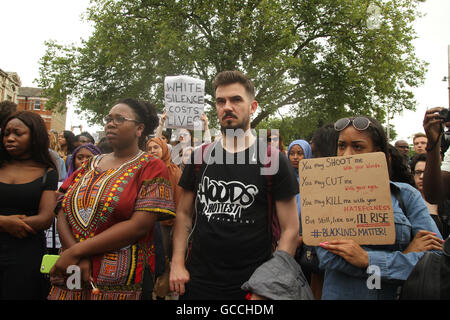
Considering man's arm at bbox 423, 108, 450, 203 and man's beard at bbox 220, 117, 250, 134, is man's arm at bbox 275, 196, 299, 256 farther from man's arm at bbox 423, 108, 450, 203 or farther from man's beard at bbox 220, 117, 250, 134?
man's arm at bbox 423, 108, 450, 203

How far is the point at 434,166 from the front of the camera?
2.25 metres

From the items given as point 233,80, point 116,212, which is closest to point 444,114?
point 233,80

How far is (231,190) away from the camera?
6.74 feet

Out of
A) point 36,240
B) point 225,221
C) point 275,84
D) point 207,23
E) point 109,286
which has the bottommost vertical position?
point 109,286

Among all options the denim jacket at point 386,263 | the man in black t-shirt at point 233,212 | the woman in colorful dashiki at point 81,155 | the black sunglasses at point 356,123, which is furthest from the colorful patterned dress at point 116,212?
the woman in colorful dashiki at point 81,155

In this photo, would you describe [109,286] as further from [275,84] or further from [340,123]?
[275,84]

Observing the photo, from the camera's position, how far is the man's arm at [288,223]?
193 cm

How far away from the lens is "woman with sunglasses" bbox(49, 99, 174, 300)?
2.12m

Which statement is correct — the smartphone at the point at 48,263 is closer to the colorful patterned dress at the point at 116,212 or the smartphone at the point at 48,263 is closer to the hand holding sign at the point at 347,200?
the colorful patterned dress at the point at 116,212

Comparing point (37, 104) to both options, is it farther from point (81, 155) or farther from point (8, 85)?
point (81, 155)

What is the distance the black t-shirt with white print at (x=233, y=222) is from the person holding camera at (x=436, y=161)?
94cm

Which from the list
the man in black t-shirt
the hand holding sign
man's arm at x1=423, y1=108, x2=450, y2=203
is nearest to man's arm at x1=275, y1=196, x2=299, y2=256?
the man in black t-shirt
